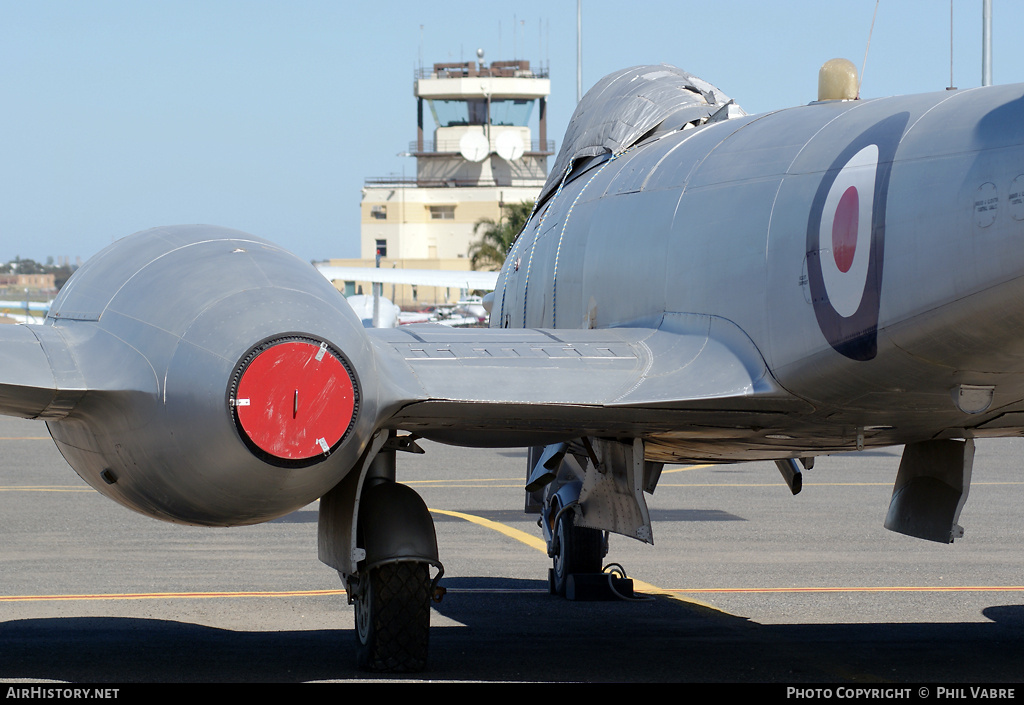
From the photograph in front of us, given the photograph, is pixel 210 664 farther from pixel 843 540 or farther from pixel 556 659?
pixel 843 540

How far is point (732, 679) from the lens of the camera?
7.51 metres

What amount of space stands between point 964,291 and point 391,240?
113 m

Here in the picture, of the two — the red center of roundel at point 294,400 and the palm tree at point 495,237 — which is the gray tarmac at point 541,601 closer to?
the red center of roundel at point 294,400

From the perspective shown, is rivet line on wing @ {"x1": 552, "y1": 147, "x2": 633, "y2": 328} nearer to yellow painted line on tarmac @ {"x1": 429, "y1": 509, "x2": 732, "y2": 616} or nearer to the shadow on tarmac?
the shadow on tarmac

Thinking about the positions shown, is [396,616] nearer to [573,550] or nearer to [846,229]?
[846,229]

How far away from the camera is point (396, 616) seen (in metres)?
7.28

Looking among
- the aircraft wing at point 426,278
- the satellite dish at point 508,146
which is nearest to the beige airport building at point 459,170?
the satellite dish at point 508,146

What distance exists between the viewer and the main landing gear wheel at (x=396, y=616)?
7.23m

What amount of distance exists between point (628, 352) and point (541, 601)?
4300 millimetres

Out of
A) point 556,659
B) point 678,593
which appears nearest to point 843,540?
point 678,593

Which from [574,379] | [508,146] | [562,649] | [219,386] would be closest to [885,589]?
[562,649]

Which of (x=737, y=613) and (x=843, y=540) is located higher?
(x=737, y=613)

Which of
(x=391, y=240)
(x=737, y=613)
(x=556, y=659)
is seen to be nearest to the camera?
(x=556, y=659)

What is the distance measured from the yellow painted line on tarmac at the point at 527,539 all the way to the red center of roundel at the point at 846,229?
15.8 ft
